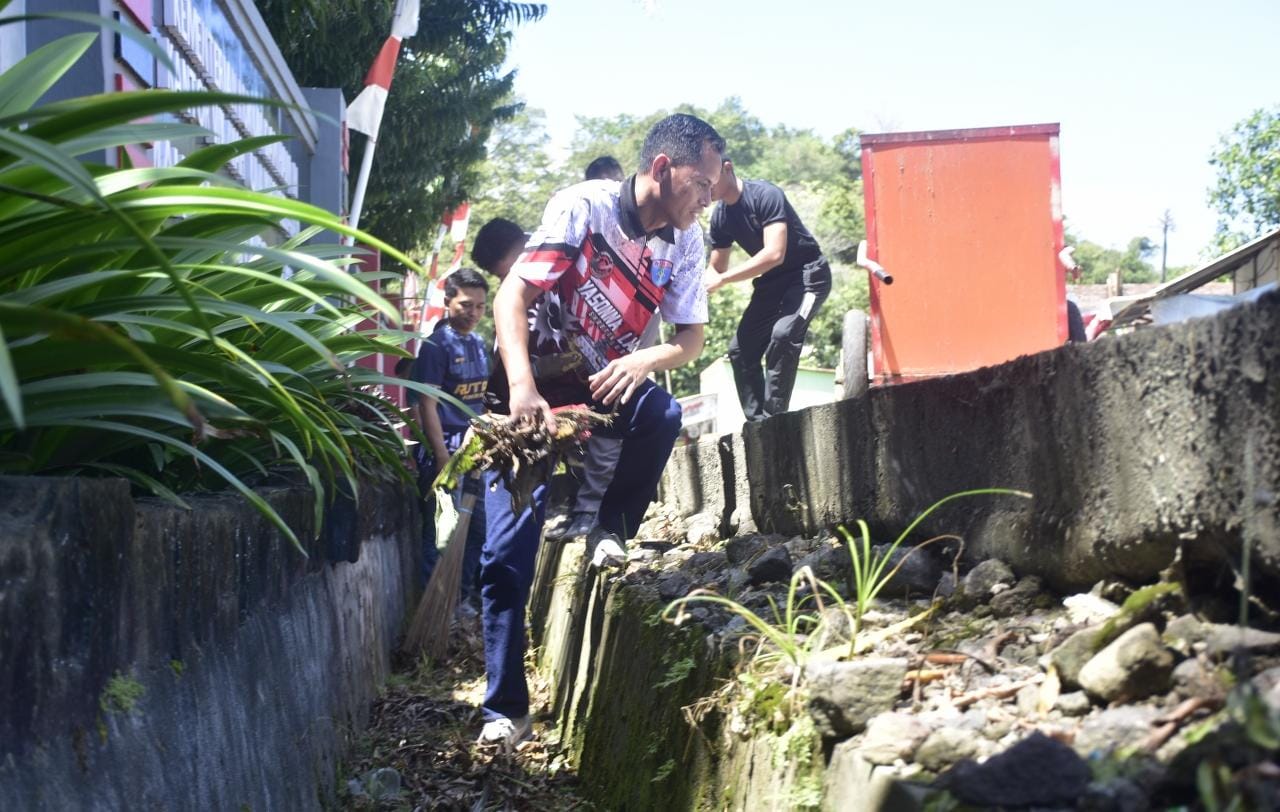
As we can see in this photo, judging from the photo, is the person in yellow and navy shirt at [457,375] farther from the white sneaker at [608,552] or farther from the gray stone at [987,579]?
the gray stone at [987,579]

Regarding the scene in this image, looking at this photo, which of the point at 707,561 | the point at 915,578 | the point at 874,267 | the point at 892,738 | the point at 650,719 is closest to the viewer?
the point at 892,738

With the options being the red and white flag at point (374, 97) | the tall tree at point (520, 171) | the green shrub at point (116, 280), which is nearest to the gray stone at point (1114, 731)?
the green shrub at point (116, 280)

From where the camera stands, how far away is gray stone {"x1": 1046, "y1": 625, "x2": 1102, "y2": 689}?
2.29 metres

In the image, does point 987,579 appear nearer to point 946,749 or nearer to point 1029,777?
point 946,749

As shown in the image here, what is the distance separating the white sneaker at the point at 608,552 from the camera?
495cm

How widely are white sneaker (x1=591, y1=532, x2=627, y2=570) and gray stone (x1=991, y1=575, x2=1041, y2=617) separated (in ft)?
7.08

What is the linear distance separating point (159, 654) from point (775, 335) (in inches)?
199

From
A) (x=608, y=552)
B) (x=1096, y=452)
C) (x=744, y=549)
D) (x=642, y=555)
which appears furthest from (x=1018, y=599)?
(x=642, y=555)

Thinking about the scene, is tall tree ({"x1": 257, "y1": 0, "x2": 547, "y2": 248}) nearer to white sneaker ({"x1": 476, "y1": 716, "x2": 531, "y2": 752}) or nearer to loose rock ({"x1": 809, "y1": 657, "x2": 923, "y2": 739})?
white sneaker ({"x1": 476, "y1": 716, "x2": 531, "y2": 752})

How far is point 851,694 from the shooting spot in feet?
7.91

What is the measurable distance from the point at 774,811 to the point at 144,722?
1.07 meters

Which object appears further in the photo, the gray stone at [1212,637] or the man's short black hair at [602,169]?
the man's short black hair at [602,169]

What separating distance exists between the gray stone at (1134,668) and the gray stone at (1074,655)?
0.31ft

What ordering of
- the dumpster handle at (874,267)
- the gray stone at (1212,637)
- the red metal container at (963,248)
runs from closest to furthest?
the gray stone at (1212,637)
the dumpster handle at (874,267)
the red metal container at (963,248)
